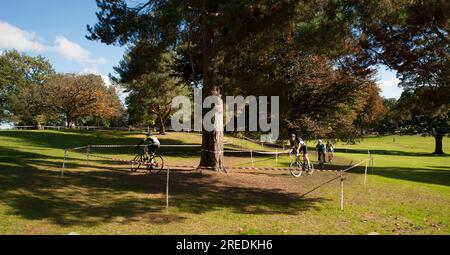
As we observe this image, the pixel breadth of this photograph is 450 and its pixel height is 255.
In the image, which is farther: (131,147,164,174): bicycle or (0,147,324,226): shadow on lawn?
(131,147,164,174): bicycle

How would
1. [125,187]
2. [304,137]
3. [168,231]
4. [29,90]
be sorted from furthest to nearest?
[29,90], [304,137], [125,187], [168,231]

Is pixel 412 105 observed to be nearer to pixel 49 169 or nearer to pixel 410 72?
pixel 410 72

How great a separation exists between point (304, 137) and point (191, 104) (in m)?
21.9

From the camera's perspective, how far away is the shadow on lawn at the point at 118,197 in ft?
33.7

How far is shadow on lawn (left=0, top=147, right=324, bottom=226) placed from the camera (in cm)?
1027

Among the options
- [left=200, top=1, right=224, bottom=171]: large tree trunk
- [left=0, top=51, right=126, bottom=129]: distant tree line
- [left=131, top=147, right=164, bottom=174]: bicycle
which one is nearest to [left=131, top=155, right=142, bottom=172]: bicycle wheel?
[left=131, top=147, right=164, bottom=174]: bicycle

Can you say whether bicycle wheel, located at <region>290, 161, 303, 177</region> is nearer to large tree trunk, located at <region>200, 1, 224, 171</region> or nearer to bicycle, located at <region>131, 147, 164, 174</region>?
large tree trunk, located at <region>200, 1, 224, 171</region>

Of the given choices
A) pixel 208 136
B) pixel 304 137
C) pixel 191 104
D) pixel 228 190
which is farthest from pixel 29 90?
pixel 228 190

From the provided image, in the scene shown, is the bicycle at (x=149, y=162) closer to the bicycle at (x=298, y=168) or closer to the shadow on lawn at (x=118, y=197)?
the shadow on lawn at (x=118, y=197)

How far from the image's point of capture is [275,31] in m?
13.5

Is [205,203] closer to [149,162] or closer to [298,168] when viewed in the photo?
[149,162]

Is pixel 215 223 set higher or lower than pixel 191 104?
lower

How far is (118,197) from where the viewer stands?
41.2 ft

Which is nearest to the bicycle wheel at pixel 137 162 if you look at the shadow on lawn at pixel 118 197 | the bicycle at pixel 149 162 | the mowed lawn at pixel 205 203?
the bicycle at pixel 149 162
